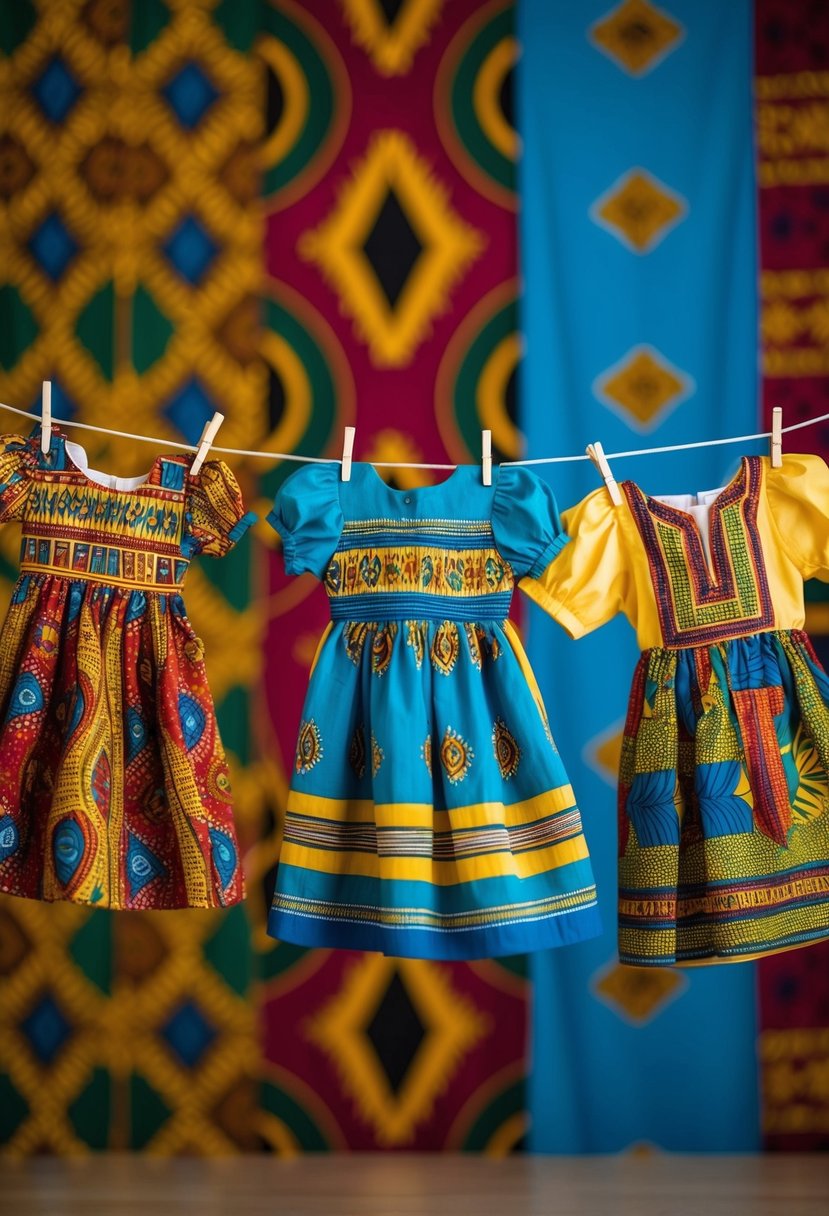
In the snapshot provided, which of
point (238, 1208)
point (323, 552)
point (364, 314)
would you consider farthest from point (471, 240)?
point (238, 1208)

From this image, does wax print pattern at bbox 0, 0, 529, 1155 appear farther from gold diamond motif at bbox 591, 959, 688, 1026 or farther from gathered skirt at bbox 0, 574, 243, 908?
gathered skirt at bbox 0, 574, 243, 908

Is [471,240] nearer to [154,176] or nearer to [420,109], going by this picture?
[420,109]

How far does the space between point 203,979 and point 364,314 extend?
4.06 feet

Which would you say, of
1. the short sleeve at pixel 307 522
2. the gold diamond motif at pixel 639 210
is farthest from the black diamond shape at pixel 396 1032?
the gold diamond motif at pixel 639 210

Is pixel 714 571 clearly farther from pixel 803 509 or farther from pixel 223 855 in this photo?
pixel 223 855

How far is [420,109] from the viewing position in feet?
7.63

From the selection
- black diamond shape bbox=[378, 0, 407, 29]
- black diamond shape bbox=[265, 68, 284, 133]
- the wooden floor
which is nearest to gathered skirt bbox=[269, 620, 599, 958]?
the wooden floor

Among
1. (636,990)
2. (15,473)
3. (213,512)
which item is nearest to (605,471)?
(213,512)

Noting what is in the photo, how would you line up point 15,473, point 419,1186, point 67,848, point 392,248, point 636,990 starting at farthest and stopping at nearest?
point 392,248 < point 636,990 < point 419,1186 < point 15,473 < point 67,848

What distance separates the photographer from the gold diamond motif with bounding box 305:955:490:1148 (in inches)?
87.7

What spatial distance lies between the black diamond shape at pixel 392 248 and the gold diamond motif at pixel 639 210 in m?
0.34

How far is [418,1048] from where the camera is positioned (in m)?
2.23

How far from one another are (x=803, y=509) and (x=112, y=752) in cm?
90

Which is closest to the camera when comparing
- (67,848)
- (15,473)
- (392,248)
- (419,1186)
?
(67,848)
